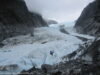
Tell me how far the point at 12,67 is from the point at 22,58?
223cm

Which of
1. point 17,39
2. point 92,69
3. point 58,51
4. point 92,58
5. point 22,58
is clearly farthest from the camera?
point 17,39

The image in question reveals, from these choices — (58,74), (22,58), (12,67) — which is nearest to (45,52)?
(22,58)

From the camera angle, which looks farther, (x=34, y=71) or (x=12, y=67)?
(x=12, y=67)

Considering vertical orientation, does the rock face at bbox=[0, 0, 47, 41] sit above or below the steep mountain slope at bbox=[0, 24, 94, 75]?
above

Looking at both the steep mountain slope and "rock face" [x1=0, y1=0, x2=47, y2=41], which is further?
"rock face" [x1=0, y1=0, x2=47, y2=41]

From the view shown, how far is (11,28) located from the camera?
27.1 m

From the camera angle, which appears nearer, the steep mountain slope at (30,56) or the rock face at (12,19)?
the steep mountain slope at (30,56)

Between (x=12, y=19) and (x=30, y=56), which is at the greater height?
(x=12, y=19)

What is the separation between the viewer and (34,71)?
40.9 ft

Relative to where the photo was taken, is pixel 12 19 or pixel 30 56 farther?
pixel 12 19

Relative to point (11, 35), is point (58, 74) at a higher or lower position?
lower

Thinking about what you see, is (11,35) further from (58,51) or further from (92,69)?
(92,69)

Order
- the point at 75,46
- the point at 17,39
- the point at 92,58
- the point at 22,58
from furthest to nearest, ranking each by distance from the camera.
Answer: the point at 17,39, the point at 75,46, the point at 22,58, the point at 92,58

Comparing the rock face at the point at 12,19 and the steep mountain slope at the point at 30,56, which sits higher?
the rock face at the point at 12,19
